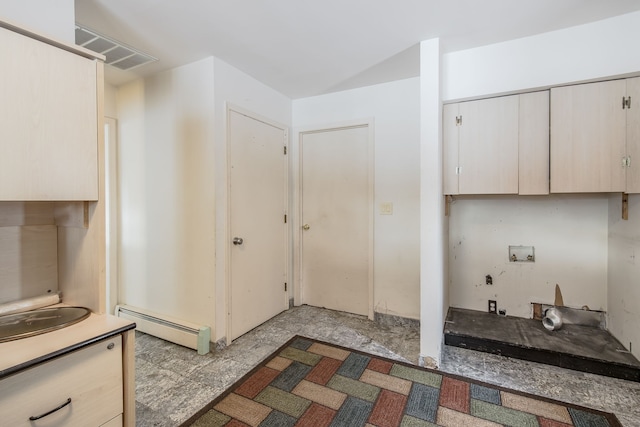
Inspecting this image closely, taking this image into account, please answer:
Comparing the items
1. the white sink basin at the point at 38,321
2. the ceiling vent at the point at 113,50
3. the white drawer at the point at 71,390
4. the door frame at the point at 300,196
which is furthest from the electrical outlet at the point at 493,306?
the ceiling vent at the point at 113,50

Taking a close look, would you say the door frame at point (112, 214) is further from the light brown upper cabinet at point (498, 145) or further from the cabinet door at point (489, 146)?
the cabinet door at point (489, 146)

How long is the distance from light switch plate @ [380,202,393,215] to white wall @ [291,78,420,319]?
0.03m

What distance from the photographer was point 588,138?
208 centimetres

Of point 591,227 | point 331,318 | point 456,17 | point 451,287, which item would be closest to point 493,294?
point 451,287

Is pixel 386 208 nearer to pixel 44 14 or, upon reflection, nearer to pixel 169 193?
pixel 169 193

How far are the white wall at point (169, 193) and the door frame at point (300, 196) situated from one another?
1.18 meters

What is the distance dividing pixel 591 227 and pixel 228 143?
3096 millimetres

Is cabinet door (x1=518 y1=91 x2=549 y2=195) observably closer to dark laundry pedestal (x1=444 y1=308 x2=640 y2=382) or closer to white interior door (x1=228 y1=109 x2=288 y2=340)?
dark laundry pedestal (x1=444 y1=308 x2=640 y2=382)

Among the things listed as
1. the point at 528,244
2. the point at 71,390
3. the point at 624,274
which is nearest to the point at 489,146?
the point at 528,244

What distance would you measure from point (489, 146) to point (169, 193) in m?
2.68

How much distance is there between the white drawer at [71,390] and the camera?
943mm

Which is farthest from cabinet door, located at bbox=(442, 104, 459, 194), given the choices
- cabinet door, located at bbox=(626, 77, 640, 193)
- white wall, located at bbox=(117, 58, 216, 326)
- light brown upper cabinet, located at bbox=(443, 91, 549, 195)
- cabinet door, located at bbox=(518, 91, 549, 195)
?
white wall, located at bbox=(117, 58, 216, 326)

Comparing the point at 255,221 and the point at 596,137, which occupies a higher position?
the point at 596,137

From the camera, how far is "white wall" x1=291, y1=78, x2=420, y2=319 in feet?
9.34
